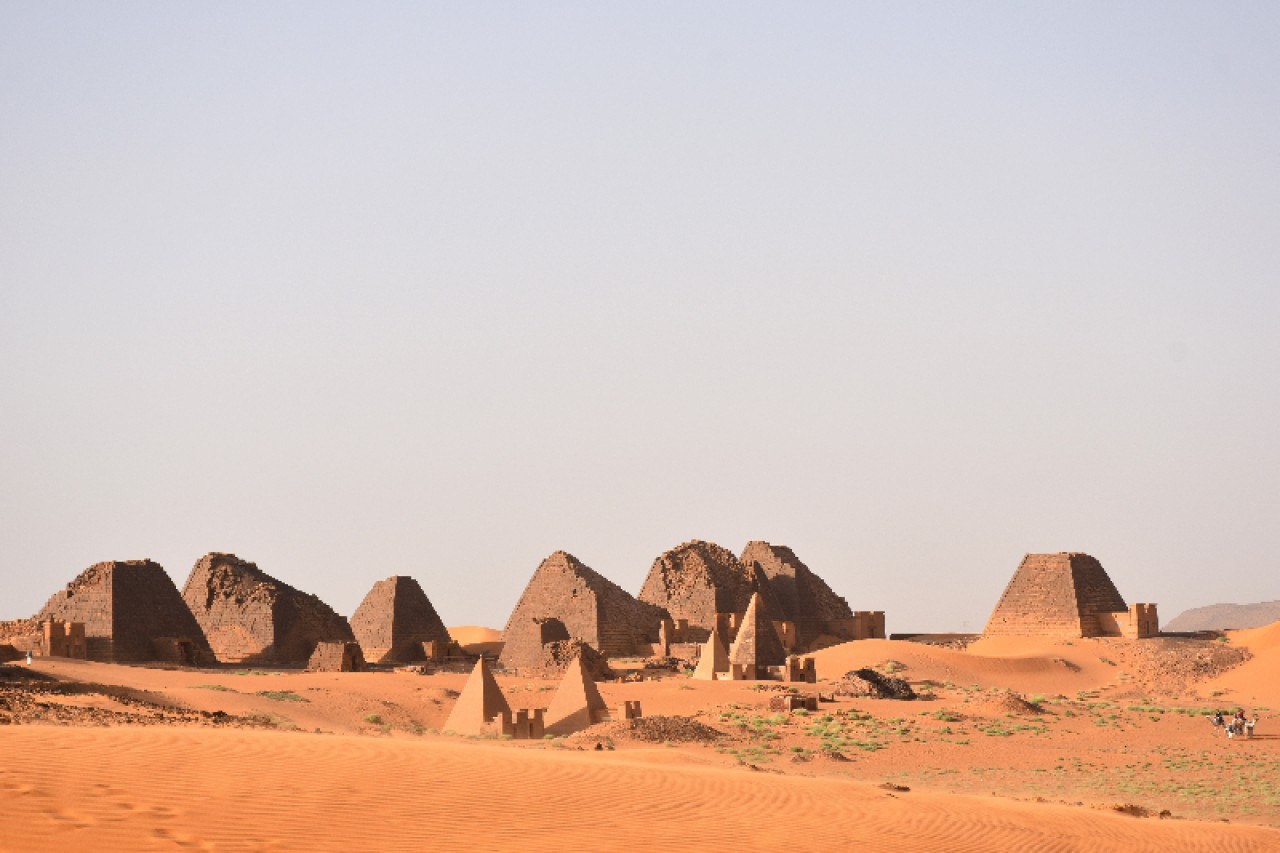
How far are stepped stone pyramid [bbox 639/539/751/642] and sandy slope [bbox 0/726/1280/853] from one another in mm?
35241

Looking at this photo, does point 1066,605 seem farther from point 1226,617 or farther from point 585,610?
point 1226,617

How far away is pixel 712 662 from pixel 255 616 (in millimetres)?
15301

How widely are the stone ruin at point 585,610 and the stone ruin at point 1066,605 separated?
11.3 metres

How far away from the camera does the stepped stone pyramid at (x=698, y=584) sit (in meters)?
53.6

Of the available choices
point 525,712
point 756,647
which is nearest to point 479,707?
point 525,712

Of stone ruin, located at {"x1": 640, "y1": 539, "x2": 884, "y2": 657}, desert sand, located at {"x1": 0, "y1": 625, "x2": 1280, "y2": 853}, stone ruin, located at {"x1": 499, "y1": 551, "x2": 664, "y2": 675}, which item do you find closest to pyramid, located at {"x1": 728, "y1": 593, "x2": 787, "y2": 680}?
desert sand, located at {"x1": 0, "y1": 625, "x2": 1280, "y2": 853}

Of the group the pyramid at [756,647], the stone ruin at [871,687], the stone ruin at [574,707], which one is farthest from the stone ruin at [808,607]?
the stone ruin at [574,707]

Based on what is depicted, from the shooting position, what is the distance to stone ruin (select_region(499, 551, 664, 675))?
4629cm

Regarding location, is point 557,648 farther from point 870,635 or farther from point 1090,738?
point 870,635

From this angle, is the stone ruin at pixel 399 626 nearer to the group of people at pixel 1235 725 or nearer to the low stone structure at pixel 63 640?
the low stone structure at pixel 63 640

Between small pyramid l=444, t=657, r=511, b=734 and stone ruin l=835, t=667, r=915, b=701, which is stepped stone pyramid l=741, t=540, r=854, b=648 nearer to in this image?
stone ruin l=835, t=667, r=915, b=701

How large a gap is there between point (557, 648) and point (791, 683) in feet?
22.3

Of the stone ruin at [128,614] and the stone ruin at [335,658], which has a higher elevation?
the stone ruin at [128,614]

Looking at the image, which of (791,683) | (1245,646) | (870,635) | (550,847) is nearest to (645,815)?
(550,847)
